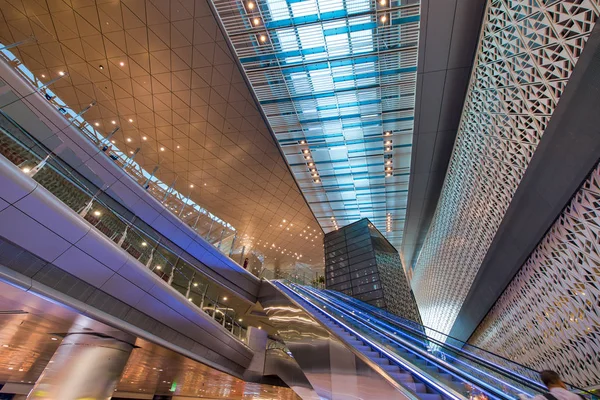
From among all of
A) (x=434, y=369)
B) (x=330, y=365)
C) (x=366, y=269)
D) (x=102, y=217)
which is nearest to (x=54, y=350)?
(x=102, y=217)

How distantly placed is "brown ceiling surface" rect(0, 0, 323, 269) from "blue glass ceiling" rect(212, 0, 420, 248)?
51.4 inches

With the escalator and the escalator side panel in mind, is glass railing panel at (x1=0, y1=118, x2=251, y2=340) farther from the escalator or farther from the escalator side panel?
the escalator

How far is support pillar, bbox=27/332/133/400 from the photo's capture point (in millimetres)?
5785

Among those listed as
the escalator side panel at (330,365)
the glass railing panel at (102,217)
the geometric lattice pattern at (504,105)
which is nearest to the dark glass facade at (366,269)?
the geometric lattice pattern at (504,105)

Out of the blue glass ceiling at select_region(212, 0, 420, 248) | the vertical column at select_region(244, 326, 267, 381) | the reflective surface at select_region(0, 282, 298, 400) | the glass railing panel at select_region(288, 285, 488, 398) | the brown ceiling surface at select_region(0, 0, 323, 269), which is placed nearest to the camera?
the glass railing panel at select_region(288, 285, 488, 398)

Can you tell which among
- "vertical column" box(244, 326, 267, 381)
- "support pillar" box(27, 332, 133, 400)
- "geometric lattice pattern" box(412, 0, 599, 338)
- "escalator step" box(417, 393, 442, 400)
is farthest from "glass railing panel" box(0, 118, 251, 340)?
"geometric lattice pattern" box(412, 0, 599, 338)

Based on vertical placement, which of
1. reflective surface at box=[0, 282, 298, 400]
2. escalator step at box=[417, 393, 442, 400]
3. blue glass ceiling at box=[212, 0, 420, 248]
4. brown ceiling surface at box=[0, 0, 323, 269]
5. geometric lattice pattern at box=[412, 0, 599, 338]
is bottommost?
escalator step at box=[417, 393, 442, 400]

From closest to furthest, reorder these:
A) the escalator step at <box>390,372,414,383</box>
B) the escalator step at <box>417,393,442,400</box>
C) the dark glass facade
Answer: the escalator step at <box>417,393,442,400</box>, the escalator step at <box>390,372,414,383</box>, the dark glass facade

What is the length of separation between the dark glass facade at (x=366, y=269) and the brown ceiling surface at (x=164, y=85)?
3.99 m

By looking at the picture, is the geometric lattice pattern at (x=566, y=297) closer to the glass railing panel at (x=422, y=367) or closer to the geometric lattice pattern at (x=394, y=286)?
the glass railing panel at (x=422, y=367)

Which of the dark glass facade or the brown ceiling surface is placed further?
the dark glass facade

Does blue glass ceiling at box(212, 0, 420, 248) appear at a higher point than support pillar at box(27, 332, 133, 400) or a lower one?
higher

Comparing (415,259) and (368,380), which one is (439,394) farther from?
(415,259)

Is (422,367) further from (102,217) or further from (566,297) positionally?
(102,217)
